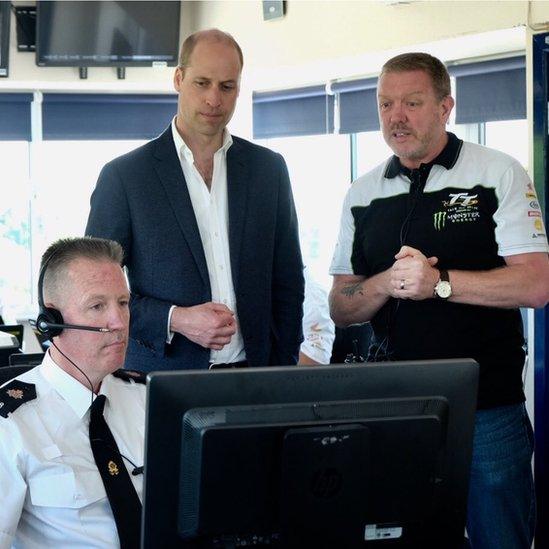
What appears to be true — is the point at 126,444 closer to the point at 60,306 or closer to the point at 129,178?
the point at 60,306

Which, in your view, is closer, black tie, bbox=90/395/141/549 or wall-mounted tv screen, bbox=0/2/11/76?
black tie, bbox=90/395/141/549

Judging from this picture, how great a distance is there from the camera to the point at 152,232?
105 inches

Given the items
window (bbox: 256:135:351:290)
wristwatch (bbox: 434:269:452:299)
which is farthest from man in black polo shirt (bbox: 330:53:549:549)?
window (bbox: 256:135:351:290)

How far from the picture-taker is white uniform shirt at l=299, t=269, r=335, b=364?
4.44 meters

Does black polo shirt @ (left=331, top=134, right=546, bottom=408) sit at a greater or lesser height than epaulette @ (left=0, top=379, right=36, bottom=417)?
greater

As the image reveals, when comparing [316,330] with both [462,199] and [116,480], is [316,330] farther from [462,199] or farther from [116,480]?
[116,480]

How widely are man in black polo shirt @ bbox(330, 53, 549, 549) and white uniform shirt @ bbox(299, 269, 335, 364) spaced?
5.70 ft

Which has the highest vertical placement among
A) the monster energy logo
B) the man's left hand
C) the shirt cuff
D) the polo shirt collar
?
the polo shirt collar

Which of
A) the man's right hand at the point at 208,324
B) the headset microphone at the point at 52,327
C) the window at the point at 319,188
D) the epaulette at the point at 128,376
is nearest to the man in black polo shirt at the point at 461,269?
the man's right hand at the point at 208,324

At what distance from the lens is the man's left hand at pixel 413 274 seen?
2.38 metres

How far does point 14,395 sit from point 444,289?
110cm

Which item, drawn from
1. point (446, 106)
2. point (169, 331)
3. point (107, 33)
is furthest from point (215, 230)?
point (107, 33)

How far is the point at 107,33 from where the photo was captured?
5.80m

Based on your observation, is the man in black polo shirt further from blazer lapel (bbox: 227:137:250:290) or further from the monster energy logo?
blazer lapel (bbox: 227:137:250:290)
